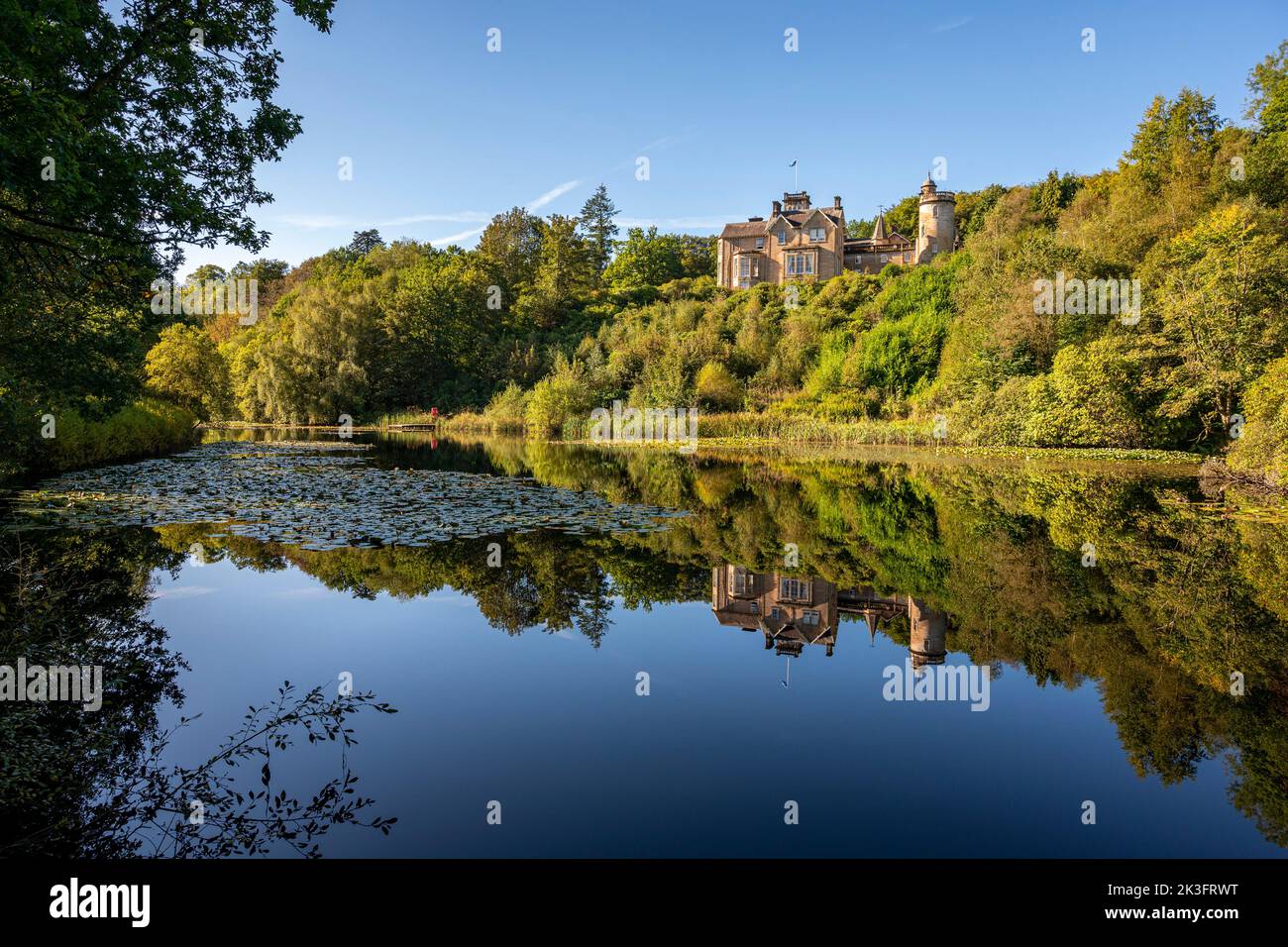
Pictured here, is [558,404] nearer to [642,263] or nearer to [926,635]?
[642,263]

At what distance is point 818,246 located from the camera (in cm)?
5638

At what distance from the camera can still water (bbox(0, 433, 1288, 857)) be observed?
3.72 m

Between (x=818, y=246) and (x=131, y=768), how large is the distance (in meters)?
58.8

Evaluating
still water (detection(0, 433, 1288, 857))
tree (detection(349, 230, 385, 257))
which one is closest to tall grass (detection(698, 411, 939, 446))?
still water (detection(0, 433, 1288, 857))

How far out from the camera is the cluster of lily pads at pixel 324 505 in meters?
11.4

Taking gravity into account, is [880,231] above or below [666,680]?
above

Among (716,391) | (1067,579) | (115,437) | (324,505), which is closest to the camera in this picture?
(1067,579)

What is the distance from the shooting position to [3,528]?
9.80 metres

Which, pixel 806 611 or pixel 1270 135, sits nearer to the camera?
pixel 806 611

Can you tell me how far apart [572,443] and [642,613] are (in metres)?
29.6

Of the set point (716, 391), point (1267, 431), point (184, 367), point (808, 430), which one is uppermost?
point (184, 367)

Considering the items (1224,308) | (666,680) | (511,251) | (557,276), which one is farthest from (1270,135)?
(511,251)

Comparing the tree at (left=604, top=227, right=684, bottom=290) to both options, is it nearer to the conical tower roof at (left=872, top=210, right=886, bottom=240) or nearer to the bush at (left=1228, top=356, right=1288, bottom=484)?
the conical tower roof at (left=872, top=210, right=886, bottom=240)
